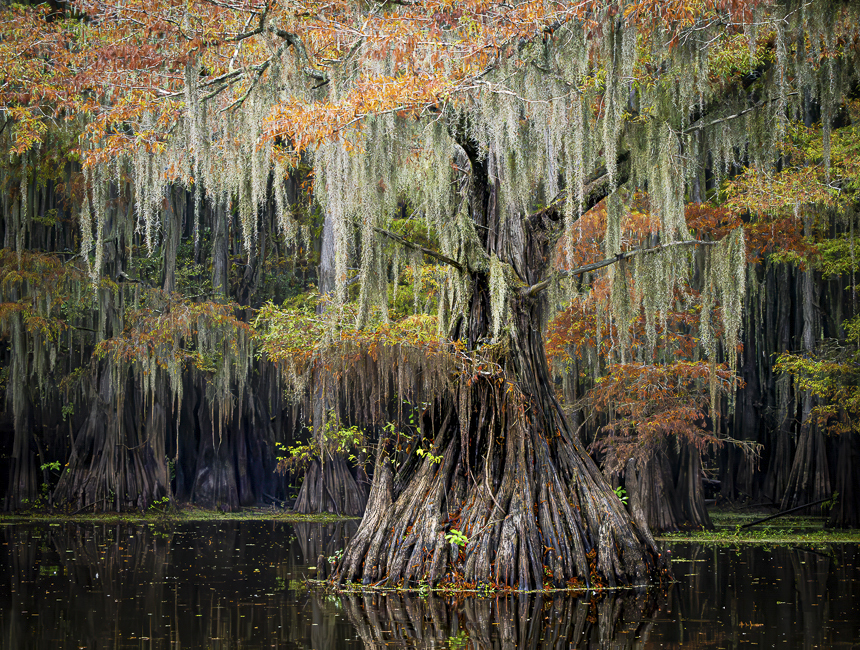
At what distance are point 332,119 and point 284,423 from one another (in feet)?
51.3

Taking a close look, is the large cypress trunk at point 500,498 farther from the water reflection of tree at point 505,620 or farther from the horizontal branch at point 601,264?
the water reflection of tree at point 505,620

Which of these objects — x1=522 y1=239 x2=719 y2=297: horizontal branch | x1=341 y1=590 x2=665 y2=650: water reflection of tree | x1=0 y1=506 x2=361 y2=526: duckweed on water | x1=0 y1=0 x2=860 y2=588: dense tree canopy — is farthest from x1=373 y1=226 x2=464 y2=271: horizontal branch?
x1=0 y1=506 x2=361 y2=526: duckweed on water

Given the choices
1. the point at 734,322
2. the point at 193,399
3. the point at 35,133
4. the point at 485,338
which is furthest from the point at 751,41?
the point at 193,399

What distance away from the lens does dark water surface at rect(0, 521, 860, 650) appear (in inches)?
251

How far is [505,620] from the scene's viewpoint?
7070mm

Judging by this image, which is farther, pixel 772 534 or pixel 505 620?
pixel 772 534

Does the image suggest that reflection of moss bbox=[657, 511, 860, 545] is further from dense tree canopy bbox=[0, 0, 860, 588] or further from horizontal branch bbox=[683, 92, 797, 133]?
horizontal branch bbox=[683, 92, 797, 133]

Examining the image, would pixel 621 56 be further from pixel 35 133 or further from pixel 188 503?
pixel 188 503

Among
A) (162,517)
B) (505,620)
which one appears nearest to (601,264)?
(505,620)

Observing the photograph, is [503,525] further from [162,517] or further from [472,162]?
[162,517]

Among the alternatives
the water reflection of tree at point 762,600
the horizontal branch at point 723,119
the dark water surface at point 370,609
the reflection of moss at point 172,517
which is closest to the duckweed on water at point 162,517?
the reflection of moss at point 172,517

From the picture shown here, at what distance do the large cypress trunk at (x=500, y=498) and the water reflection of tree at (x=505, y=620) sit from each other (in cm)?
30

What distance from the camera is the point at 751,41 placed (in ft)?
23.3

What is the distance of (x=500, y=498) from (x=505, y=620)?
5.43 feet
